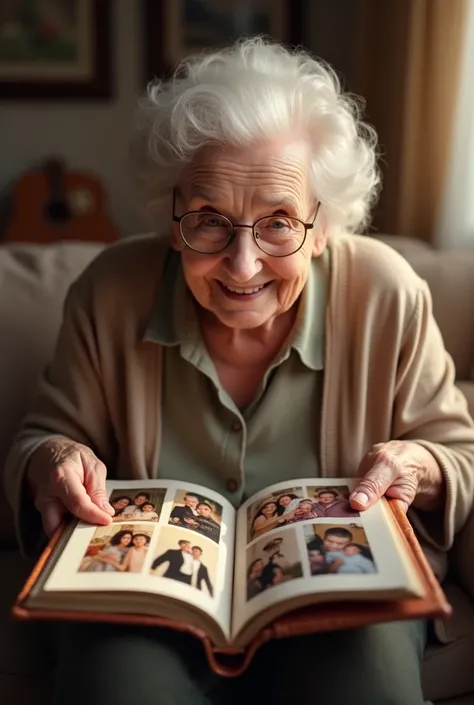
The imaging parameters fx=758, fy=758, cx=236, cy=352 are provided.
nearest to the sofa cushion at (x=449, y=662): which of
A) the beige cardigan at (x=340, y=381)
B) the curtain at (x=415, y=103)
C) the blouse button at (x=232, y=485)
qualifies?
the beige cardigan at (x=340, y=381)

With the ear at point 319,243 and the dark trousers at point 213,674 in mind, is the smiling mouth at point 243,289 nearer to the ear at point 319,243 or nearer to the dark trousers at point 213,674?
the ear at point 319,243

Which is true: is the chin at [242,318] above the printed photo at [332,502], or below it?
above

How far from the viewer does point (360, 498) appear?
1093 millimetres

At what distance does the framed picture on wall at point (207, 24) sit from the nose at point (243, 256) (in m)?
1.95

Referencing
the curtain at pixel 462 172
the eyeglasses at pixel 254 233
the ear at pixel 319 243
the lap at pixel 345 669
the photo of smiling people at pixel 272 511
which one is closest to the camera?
the lap at pixel 345 669

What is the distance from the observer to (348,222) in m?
1.40

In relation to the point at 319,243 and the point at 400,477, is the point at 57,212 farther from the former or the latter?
the point at 400,477

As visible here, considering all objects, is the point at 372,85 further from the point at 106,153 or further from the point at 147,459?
the point at 147,459

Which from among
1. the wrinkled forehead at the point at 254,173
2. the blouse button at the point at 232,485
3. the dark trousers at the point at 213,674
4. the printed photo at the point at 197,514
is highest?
the wrinkled forehead at the point at 254,173

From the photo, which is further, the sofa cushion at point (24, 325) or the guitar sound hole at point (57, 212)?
the guitar sound hole at point (57, 212)

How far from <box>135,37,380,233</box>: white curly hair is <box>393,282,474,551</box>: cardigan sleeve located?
0.80ft

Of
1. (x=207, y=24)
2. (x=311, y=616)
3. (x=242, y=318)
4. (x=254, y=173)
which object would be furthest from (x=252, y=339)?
(x=207, y=24)

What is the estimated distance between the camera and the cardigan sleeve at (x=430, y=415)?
4.20ft

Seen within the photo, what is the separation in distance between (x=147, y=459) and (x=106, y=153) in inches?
80.9
